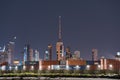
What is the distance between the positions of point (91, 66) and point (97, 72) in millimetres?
22466

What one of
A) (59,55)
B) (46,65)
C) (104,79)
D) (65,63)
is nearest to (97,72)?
(104,79)

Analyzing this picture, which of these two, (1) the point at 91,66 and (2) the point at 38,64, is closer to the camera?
(1) the point at 91,66

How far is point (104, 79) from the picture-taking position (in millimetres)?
53500

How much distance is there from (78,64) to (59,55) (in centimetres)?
4869

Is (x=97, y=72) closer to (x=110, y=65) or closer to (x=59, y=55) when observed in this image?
(x=110, y=65)

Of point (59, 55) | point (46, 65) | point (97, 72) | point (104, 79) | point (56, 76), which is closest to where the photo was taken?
point (104, 79)

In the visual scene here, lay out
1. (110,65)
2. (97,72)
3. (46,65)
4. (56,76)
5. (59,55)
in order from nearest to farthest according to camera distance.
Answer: (56,76) → (97,72) → (110,65) → (46,65) → (59,55)

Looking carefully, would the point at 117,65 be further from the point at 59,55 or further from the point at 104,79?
the point at 59,55

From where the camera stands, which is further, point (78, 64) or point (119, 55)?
point (119, 55)

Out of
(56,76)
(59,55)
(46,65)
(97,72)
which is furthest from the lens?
(59,55)

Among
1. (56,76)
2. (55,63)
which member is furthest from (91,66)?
(56,76)

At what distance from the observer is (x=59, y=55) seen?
137875 mm

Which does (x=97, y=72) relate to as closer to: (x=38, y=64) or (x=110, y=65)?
(x=110, y=65)

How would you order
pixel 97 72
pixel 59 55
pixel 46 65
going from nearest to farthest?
pixel 97 72, pixel 46 65, pixel 59 55
